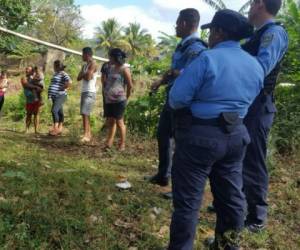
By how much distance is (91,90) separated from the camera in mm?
8188

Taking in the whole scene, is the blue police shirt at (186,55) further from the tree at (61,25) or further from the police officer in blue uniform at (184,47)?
the tree at (61,25)

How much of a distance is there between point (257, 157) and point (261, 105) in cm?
48

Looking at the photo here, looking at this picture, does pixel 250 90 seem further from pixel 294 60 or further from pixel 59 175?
pixel 294 60

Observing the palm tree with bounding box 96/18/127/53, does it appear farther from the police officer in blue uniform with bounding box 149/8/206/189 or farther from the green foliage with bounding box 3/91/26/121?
the police officer in blue uniform with bounding box 149/8/206/189

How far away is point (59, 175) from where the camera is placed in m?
5.19

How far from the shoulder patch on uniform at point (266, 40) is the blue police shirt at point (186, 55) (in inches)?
28.6

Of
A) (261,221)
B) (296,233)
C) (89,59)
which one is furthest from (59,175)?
(89,59)

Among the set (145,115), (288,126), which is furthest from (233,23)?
(145,115)

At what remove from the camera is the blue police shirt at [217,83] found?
314cm

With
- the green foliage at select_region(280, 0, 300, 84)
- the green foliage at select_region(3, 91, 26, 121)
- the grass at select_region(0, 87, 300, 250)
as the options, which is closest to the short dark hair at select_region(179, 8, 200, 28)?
the grass at select_region(0, 87, 300, 250)

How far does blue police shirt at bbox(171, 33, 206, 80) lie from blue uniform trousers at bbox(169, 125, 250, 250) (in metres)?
1.25

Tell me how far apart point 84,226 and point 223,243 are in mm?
1193

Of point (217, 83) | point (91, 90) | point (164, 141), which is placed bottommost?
point (164, 141)

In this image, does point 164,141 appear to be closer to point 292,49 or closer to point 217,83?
point 217,83
